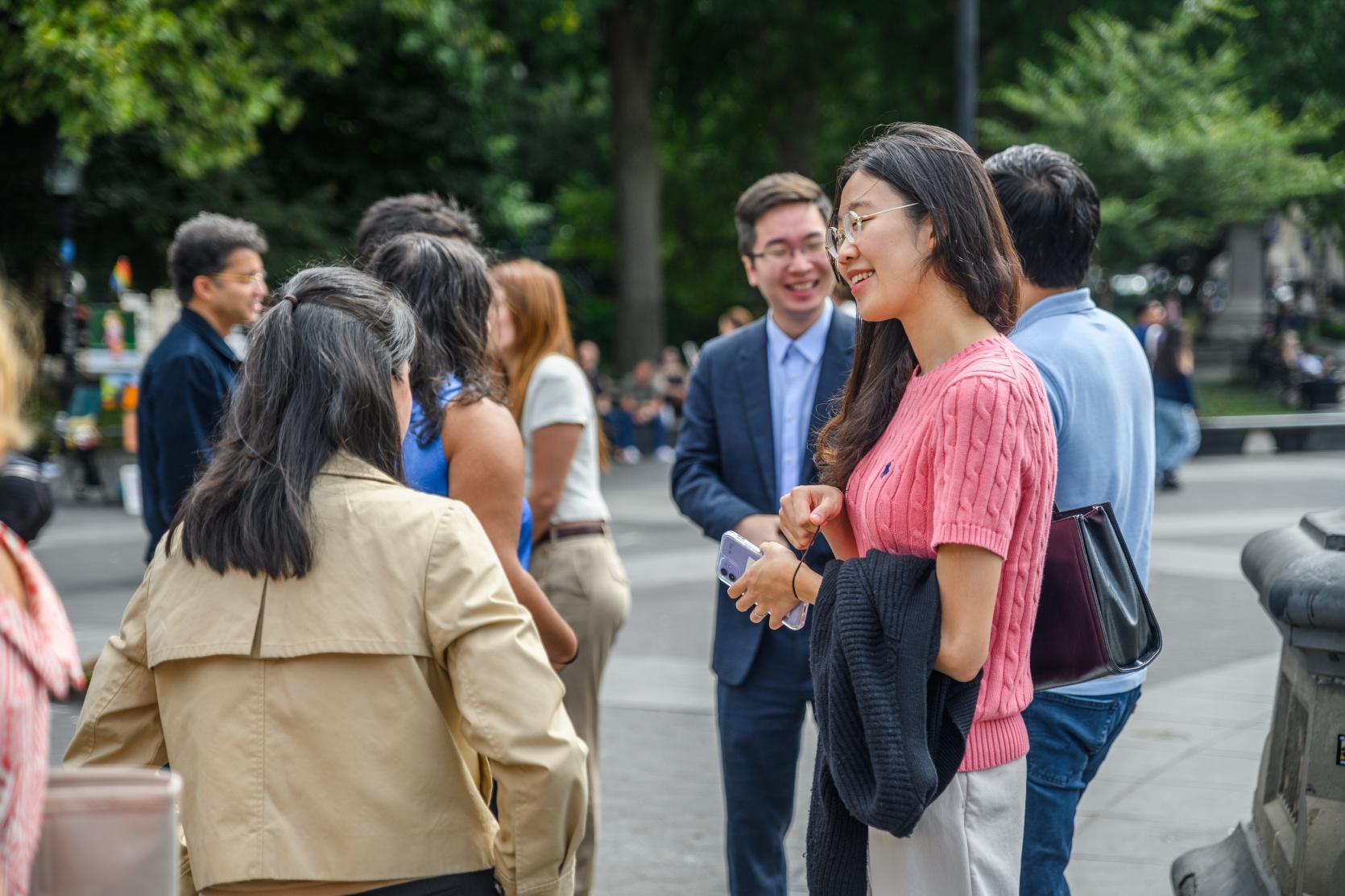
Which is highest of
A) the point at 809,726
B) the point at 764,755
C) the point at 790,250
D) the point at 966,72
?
the point at 966,72

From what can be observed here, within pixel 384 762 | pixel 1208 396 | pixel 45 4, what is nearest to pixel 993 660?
pixel 384 762

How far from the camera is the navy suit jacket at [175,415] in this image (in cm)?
449

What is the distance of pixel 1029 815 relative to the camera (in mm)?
2871

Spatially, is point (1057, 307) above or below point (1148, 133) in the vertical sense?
below

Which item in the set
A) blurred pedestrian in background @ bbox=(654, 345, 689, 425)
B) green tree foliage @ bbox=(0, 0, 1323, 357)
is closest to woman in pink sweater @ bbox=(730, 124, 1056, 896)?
green tree foliage @ bbox=(0, 0, 1323, 357)

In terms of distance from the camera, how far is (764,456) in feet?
12.8

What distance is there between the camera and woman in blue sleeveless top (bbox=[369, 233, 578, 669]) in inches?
121

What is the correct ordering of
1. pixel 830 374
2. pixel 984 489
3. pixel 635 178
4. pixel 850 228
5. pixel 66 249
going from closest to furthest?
pixel 984 489
pixel 850 228
pixel 830 374
pixel 66 249
pixel 635 178

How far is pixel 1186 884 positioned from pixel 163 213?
802 inches

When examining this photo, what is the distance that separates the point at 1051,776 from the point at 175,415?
9.76ft

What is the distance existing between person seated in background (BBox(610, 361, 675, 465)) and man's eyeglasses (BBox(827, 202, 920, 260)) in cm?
1828

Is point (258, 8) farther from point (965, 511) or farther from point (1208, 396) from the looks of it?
point (1208, 396)

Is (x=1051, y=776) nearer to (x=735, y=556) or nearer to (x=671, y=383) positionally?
(x=735, y=556)

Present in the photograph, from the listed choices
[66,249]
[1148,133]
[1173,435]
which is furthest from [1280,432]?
[66,249]
